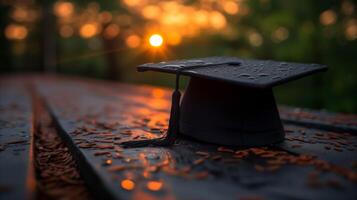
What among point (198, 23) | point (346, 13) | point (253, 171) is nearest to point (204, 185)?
point (253, 171)

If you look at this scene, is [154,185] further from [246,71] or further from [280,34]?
[280,34]

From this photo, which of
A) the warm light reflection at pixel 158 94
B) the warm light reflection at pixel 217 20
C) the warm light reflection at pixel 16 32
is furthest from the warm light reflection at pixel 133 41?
the warm light reflection at pixel 16 32

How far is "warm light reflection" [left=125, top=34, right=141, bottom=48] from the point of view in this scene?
18362 mm

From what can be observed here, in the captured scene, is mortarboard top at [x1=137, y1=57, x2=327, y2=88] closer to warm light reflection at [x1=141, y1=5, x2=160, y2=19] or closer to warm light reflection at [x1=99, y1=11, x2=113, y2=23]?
warm light reflection at [x1=99, y1=11, x2=113, y2=23]

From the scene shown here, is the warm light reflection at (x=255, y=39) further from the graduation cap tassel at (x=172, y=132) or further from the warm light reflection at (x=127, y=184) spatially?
the warm light reflection at (x=127, y=184)

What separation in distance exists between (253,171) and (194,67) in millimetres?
925

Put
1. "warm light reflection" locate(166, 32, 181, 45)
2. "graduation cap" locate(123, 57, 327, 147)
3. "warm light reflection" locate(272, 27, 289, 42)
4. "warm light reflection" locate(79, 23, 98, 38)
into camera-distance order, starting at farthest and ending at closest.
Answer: "warm light reflection" locate(79, 23, 98, 38) → "warm light reflection" locate(166, 32, 181, 45) → "warm light reflection" locate(272, 27, 289, 42) → "graduation cap" locate(123, 57, 327, 147)

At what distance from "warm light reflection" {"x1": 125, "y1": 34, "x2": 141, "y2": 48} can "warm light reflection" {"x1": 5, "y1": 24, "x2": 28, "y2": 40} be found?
12874mm

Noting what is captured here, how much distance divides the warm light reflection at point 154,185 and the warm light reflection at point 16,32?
28494 millimetres

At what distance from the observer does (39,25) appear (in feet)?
90.4

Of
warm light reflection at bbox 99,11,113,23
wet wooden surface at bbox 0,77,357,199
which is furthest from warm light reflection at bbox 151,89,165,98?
warm light reflection at bbox 99,11,113,23

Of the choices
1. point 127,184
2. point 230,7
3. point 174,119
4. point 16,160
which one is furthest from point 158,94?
point 230,7

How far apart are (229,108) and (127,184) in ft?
3.35

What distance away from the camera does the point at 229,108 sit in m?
2.25
